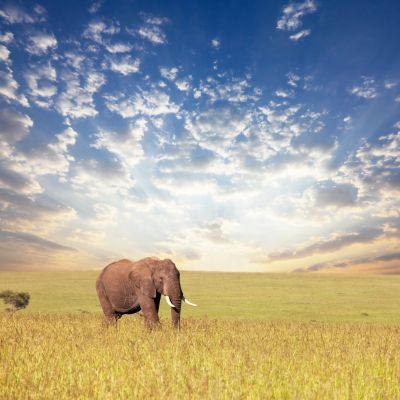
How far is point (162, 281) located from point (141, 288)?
761mm

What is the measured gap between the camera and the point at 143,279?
43.8 ft

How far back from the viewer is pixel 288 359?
25.9ft

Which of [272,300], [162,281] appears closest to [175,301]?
[162,281]

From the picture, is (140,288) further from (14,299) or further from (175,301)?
(14,299)

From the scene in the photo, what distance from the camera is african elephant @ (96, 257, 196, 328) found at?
12859 millimetres

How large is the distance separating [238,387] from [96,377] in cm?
208

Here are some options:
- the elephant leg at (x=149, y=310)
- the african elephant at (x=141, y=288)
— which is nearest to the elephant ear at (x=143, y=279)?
the african elephant at (x=141, y=288)

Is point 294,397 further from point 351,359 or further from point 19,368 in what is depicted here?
point 19,368

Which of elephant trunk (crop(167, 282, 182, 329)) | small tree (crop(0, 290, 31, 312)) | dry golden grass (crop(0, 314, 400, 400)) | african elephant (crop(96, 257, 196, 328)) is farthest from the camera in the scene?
small tree (crop(0, 290, 31, 312))

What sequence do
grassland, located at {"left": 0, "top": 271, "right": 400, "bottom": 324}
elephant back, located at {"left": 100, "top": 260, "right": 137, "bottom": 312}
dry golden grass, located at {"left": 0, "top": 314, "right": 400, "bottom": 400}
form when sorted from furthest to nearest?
grassland, located at {"left": 0, "top": 271, "right": 400, "bottom": 324}, elephant back, located at {"left": 100, "top": 260, "right": 137, "bottom": 312}, dry golden grass, located at {"left": 0, "top": 314, "right": 400, "bottom": 400}

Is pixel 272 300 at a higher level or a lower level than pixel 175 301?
higher

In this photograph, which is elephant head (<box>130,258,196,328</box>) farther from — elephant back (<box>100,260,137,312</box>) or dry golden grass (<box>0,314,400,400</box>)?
dry golden grass (<box>0,314,400,400</box>)

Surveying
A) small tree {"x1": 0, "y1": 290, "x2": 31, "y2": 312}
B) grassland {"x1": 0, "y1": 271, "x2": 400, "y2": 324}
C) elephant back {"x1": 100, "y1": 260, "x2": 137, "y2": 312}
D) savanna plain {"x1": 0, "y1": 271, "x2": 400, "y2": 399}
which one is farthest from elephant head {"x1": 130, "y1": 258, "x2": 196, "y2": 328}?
small tree {"x1": 0, "y1": 290, "x2": 31, "y2": 312}

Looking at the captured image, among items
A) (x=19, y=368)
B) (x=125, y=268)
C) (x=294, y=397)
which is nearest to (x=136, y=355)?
(x=19, y=368)
